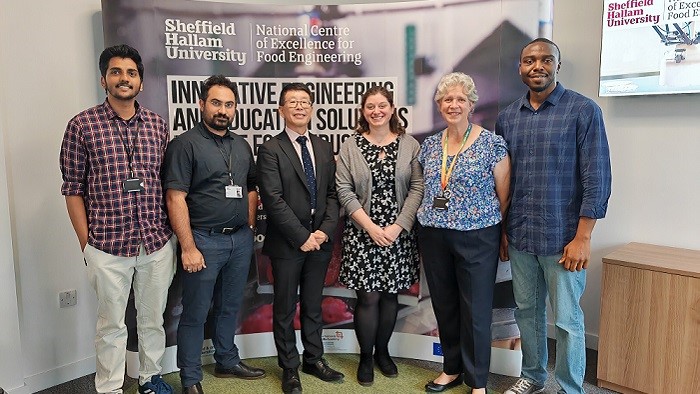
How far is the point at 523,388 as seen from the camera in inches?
106

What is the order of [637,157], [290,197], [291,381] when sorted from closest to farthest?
[290,197], [291,381], [637,157]

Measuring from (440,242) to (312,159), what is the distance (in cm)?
81

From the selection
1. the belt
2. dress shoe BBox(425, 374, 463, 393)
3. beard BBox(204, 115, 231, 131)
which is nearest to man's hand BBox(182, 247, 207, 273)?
the belt

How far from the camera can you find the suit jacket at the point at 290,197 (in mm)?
2592

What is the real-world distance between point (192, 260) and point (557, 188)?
70.1 inches

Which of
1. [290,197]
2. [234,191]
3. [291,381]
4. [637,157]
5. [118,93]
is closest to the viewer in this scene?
[118,93]

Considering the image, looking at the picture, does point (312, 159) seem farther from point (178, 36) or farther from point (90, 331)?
point (90, 331)

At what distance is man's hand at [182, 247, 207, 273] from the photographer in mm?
2471

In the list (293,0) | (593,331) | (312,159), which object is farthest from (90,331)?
(593,331)

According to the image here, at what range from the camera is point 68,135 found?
2287 mm

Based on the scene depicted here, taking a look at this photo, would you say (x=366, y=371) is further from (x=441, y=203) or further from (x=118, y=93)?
(x=118, y=93)

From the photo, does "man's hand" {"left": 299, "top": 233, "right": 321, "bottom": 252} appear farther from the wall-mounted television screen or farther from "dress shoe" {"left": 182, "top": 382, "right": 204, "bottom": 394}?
the wall-mounted television screen

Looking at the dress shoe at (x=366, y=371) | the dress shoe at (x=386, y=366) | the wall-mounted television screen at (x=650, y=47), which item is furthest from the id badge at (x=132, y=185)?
the wall-mounted television screen at (x=650, y=47)

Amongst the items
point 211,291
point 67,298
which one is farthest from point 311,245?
point 67,298
